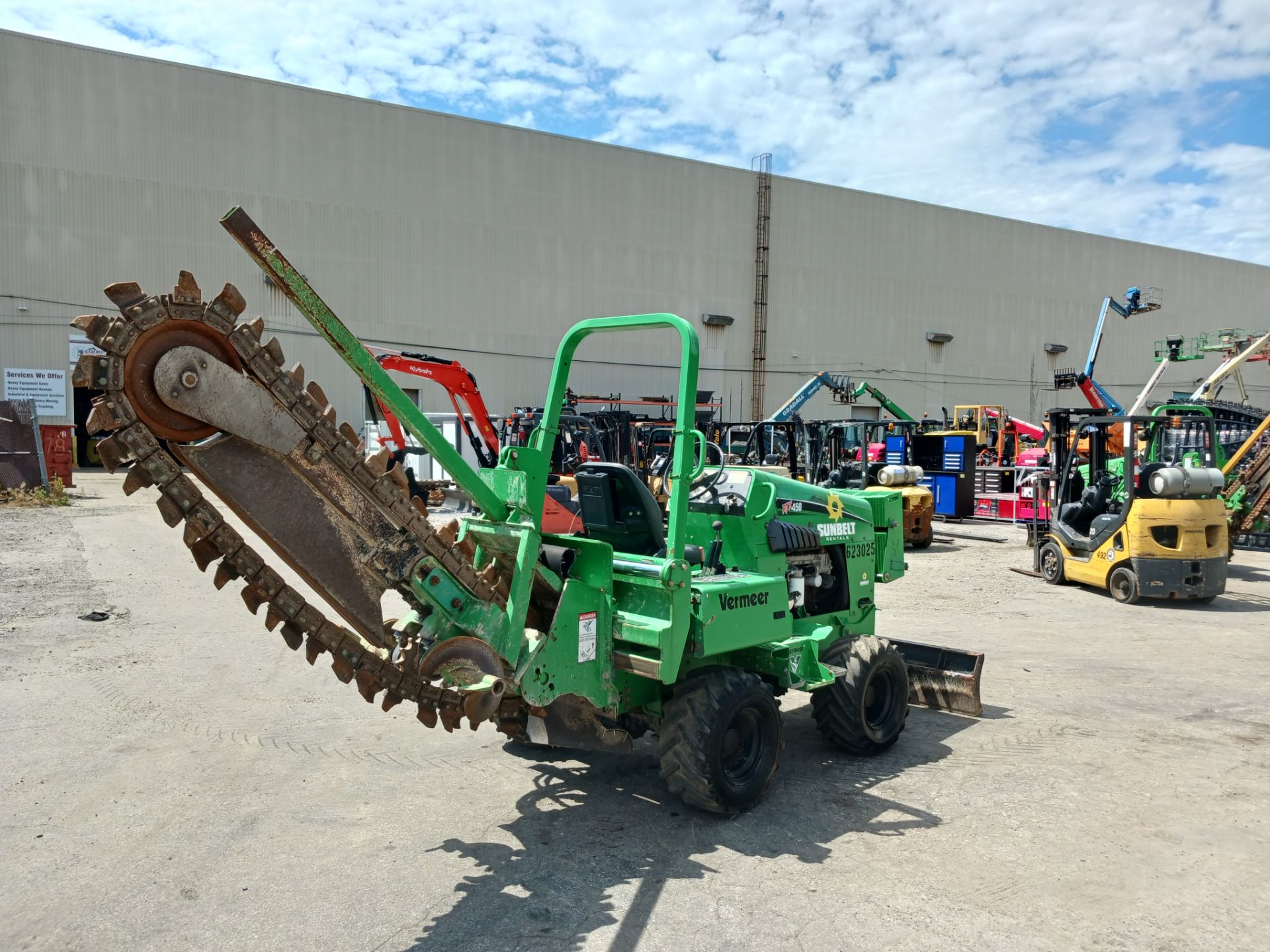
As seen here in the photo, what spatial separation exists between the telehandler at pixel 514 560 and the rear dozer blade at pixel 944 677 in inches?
28.4

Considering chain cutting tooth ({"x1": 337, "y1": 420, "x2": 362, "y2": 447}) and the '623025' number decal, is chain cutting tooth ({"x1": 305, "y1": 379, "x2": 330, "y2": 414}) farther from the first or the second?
the '623025' number decal

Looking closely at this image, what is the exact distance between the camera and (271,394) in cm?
335

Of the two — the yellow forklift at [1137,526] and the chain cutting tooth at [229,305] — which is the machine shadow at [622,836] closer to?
the chain cutting tooth at [229,305]

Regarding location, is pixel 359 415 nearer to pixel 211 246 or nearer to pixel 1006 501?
pixel 211 246

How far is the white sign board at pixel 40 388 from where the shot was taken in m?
28.7

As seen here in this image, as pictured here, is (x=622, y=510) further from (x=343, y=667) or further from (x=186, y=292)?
(x=186, y=292)

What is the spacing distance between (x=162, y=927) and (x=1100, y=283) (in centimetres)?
5409

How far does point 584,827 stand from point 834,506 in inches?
106

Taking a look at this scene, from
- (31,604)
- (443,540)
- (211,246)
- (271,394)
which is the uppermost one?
(211,246)

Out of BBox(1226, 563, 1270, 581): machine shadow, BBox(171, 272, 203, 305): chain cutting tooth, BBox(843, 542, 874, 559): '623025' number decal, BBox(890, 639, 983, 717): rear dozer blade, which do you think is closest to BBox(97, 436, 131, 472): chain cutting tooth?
BBox(171, 272, 203, 305): chain cutting tooth

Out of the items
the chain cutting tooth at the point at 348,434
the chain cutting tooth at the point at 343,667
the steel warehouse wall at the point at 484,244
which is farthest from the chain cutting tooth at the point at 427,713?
the steel warehouse wall at the point at 484,244

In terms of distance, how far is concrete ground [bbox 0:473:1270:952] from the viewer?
3.63m

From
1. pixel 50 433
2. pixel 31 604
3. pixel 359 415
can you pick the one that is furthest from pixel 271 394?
pixel 359 415

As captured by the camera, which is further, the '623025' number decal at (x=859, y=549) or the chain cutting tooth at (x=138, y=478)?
the '623025' number decal at (x=859, y=549)
